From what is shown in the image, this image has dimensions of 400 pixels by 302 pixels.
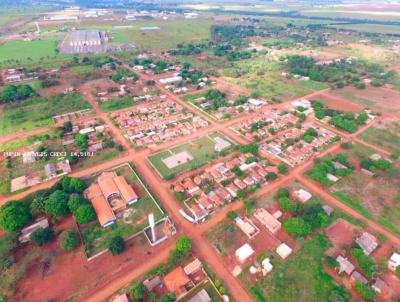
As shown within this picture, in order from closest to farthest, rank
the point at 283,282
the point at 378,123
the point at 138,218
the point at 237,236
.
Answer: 1. the point at 283,282
2. the point at 237,236
3. the point at 138,218
4. the point at 378,123

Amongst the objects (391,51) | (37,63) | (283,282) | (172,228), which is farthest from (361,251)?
(391,51)

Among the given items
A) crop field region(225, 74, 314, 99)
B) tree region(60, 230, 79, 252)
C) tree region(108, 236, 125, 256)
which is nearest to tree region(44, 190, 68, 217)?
tree region(60, 230, 79, 252)

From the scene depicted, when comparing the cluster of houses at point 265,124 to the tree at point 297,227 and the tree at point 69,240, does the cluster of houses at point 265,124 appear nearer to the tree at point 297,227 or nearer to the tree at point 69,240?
the tree at point 297,227

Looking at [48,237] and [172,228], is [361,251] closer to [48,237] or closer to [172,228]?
[172,228]

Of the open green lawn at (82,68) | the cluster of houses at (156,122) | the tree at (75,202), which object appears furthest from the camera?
the open green lawn at (82,68)

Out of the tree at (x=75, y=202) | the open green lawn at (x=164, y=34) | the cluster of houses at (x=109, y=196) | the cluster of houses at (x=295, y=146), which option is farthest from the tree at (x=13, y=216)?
the open green lawn at (x=164, y=34)

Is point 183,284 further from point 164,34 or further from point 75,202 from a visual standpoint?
point 164,34
